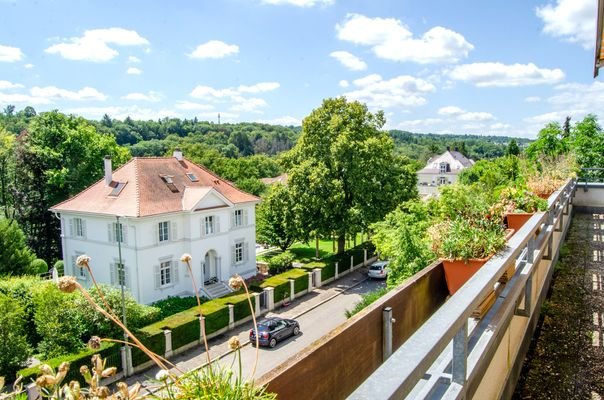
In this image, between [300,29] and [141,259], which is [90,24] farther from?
[141,259]

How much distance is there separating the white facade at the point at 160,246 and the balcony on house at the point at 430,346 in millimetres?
19893

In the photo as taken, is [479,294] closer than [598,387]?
Yes

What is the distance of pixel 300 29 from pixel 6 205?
76.7ft

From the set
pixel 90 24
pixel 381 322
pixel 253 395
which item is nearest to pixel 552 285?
pixel 381 322

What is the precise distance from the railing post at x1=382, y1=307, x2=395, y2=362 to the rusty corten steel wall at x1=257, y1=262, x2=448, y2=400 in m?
0.02

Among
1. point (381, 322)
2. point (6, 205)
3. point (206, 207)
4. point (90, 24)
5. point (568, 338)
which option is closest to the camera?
point (381, 322)

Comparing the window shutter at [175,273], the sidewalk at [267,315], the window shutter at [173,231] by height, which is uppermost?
the window shutter at [173,231]

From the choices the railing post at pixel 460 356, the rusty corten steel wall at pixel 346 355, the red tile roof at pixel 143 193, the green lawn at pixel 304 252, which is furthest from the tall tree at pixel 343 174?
the railing post at pixel 460 356

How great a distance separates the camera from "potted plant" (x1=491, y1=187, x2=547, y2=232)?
520 cm

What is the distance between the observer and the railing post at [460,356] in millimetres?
1881

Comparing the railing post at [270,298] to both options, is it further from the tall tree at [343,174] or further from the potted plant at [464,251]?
the potted plant at [464,251]

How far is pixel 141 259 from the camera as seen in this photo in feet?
70.5

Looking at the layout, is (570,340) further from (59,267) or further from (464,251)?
(59,267)

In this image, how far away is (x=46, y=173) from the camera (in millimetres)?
29828
